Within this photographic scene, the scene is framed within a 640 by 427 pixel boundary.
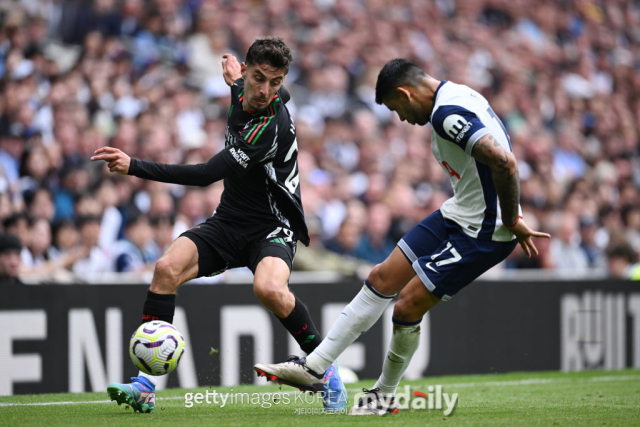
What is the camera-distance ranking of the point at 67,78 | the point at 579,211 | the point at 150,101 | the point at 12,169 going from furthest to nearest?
the point at 579,211 < the point at 150,101 < the point at 67,78 < the point at 12,169

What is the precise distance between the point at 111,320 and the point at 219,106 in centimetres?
518

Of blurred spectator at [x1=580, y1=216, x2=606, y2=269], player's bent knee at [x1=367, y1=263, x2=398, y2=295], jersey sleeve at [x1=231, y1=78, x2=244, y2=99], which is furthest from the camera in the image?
blurred spectator at [x1=580, y1=216, x2=606, y2=269]

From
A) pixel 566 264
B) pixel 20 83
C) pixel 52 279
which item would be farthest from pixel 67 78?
pixel 566 264

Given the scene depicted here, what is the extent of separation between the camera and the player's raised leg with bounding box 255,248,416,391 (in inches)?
199

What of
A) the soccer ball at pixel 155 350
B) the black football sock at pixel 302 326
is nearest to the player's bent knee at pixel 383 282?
the black football sock at pixel 302 326

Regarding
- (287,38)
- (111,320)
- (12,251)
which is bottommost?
(111,320)

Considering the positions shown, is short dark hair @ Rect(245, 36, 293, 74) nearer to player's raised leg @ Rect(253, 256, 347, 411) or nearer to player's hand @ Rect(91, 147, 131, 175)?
player's hand @ Rect(91, 147, 131, 175)

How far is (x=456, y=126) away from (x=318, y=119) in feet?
27.5

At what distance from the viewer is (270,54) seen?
5.07 meters

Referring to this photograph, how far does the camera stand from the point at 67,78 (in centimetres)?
1039

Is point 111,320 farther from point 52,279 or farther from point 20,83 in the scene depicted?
point 20,83

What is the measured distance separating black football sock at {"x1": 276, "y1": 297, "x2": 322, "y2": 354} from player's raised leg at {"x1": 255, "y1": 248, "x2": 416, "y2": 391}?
213 millimetres

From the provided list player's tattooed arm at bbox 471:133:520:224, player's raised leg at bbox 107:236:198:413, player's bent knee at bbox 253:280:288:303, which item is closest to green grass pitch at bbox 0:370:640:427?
player's raised leg at bbox 107:236:198:413

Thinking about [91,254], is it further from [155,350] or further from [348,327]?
[348,327]
